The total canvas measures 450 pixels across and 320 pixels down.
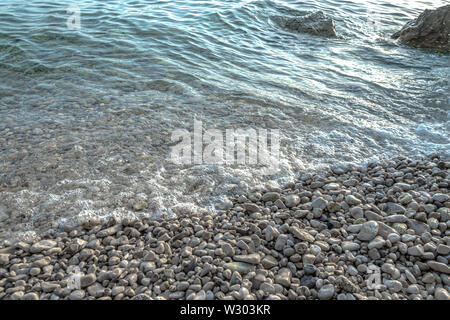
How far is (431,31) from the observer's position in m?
11.7

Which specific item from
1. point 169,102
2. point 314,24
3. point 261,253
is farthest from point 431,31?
point 261,253

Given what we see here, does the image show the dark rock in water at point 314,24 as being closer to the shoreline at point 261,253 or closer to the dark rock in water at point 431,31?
the dark rock in water at point 431,31

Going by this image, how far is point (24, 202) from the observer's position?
427 centimetres

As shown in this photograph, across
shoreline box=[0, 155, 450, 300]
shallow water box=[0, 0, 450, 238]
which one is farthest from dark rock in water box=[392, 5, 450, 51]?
shoreline box=[0, 155, 450, 300]

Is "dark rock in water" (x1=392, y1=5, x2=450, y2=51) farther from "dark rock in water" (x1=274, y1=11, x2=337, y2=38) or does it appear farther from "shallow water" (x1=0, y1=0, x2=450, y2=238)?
"dark rock in water" (x1=274, y1=11, x2=337, y2=38)

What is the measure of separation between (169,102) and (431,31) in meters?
10.2

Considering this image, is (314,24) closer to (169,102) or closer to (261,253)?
(169,102)

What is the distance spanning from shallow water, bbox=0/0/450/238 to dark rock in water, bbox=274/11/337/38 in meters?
0.49

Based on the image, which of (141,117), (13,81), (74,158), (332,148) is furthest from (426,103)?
(13,81)

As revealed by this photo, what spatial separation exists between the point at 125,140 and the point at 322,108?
412 centimetres

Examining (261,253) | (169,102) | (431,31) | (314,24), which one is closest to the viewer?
(261,253)

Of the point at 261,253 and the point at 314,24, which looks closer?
the point at 261,253

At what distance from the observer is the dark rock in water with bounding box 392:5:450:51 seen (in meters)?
11.5

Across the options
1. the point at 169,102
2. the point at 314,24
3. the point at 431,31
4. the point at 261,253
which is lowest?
the point at 261,253
